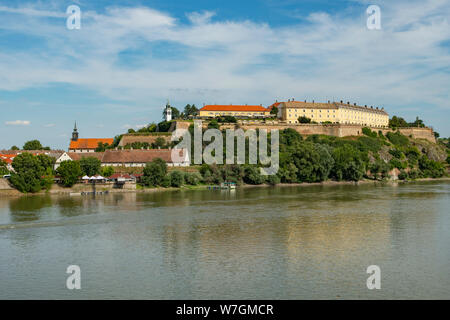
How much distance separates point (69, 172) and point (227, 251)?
1015 inches

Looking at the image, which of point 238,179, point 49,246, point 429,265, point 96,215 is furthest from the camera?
point 238,179

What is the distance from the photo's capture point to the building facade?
6812 centimetres

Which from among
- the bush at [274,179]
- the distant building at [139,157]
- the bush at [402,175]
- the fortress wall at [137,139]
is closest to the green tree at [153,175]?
the distant building at [139,157]

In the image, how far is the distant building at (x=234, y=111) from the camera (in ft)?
222

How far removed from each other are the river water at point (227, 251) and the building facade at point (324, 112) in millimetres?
41689

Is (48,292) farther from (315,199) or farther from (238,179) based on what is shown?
(238,179)

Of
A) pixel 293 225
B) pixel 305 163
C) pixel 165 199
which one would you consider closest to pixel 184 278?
pixel 293 225

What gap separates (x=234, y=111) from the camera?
69.1 meters

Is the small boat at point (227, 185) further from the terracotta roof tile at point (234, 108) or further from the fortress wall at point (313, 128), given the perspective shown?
the terracotta roof tile at point (234, 108)

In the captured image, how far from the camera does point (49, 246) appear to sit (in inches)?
668

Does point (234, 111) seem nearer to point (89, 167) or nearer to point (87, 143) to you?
point (87, 143)

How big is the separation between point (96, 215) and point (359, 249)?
1467cm

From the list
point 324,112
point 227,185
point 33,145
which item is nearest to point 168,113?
point 33,145

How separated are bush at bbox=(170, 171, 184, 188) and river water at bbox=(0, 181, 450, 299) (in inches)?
516
